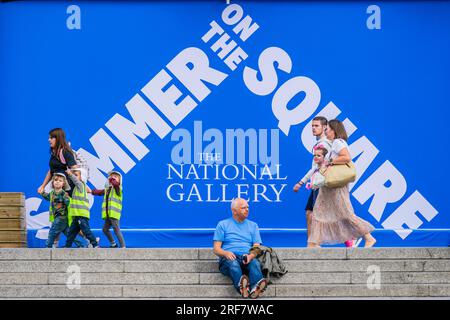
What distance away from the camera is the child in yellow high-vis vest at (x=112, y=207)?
551 inches

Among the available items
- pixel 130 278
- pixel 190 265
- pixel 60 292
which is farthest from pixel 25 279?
pixel 190 265

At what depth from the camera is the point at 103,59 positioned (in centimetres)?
1650

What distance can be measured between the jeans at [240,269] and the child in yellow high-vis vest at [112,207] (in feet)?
8.59

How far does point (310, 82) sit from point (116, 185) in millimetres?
3685

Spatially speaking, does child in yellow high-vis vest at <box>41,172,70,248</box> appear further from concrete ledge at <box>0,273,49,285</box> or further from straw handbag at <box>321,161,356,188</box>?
straw handbag at <box>321,161,356,188</box>

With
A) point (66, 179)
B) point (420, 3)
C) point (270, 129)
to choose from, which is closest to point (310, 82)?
point (270, 129)

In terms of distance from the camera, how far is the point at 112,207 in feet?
46.0

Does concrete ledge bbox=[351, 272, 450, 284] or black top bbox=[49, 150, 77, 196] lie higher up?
black top bbox=[49, 150, 77, 196]

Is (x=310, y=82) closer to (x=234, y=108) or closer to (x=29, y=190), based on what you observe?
(x=234, y=108)

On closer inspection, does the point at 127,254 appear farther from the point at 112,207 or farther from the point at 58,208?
the point at 112,207

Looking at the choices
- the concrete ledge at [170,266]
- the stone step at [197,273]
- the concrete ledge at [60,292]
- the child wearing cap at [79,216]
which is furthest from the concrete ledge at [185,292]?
the child wearing cap at [79,216]

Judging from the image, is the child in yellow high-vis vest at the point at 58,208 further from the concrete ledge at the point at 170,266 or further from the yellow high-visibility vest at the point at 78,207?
the concrete ledge at the point at 170,266

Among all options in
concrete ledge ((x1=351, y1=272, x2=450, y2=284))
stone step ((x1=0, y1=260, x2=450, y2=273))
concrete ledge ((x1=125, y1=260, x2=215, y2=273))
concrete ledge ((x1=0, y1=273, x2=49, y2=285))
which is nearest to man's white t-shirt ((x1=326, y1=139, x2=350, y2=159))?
stone step ((x1=0, y1=260, x2=450, y2=273))

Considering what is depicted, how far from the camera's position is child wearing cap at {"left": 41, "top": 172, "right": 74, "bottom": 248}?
13484 mm
